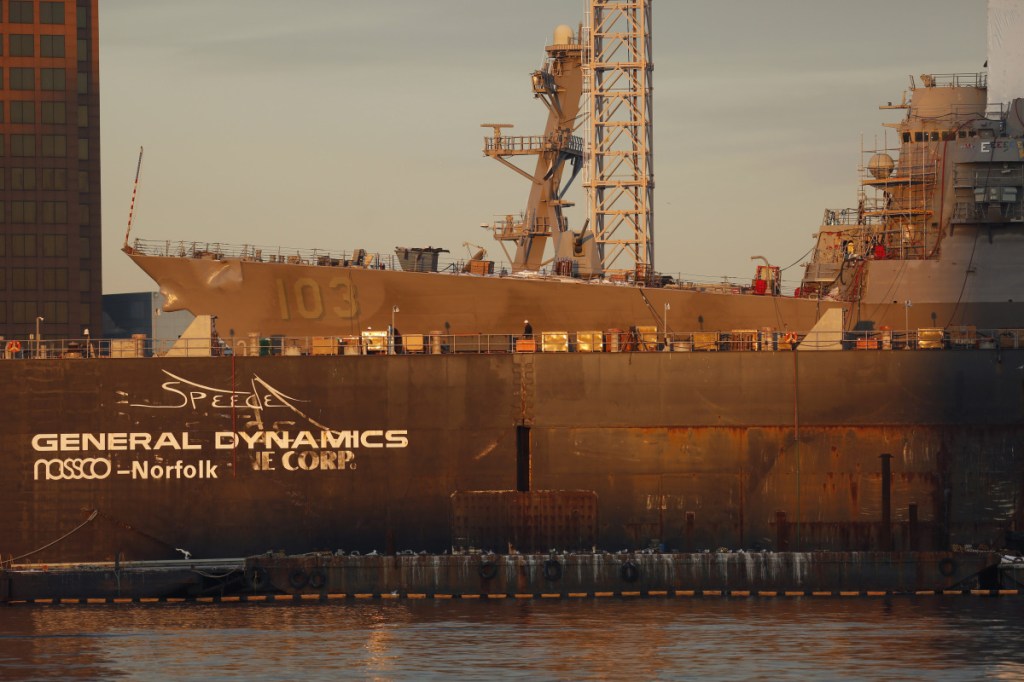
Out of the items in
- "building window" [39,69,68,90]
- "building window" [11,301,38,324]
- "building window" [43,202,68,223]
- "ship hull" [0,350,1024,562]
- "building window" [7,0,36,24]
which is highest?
"building window" [7,0,36,24]

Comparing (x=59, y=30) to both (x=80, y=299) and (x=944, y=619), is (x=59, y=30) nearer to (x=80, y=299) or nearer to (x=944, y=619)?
(x=80, y=299)

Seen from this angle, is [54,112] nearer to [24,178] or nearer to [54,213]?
[24,178]

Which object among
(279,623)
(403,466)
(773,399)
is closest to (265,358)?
(403,466)

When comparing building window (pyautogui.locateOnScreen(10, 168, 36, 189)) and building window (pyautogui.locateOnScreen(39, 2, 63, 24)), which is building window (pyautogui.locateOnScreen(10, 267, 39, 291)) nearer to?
building window (pyautogui.locateOnScreen(10, 168, 36, 189))

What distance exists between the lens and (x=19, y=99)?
12144 centimetres

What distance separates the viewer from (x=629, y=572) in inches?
1753

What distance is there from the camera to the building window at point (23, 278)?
4788 inches

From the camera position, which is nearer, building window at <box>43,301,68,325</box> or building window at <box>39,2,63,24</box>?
building window at <box>39,2,63,24</box>

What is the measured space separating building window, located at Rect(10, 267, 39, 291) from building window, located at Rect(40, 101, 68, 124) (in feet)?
35.3

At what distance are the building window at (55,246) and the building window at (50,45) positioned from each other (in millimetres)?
13024

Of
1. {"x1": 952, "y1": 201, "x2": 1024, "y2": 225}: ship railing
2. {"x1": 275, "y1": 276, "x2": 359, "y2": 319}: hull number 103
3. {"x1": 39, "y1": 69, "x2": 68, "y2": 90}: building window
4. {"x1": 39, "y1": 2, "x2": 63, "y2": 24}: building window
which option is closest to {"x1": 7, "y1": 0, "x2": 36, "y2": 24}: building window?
{"x1": 39, "y1": 2, "x2": 63, "y2": 24}: building window

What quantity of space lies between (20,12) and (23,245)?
54.2 ft

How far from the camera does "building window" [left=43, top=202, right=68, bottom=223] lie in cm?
12212

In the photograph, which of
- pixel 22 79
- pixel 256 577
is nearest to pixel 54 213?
pixel 22 79
